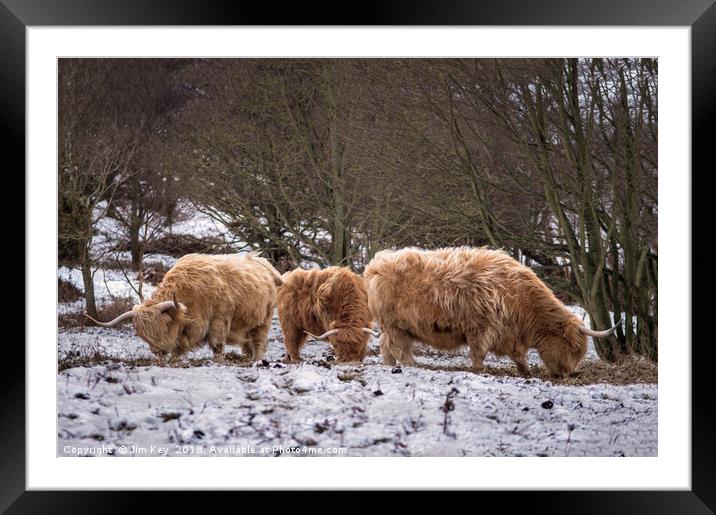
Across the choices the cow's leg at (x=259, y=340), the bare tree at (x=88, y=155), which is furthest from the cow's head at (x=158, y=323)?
the cow's leg at (x=259, y=340)

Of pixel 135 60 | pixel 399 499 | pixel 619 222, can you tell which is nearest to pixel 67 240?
pixel 135 60

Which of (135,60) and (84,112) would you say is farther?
(84,112)

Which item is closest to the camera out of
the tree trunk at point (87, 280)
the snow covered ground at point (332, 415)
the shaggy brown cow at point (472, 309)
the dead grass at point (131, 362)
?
the snow covered ground at point (332, 415)

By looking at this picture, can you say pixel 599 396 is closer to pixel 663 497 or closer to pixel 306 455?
pixel 663 497

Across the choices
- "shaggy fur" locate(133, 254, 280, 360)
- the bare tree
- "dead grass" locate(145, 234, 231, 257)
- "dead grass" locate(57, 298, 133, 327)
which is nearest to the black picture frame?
the bare tree

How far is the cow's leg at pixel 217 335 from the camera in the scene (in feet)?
26.0

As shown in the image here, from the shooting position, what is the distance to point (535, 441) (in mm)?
5887

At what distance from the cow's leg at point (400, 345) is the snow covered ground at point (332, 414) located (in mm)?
1156

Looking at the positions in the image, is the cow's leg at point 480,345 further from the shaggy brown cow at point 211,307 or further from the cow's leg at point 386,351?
the shaggy brown cow at point 211,307

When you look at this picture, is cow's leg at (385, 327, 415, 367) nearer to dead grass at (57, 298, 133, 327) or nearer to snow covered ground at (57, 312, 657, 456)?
snow covered ground at (57, 312, 657, 456)

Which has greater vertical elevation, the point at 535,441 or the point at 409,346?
the point at 409,346

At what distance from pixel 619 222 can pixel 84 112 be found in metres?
5.75

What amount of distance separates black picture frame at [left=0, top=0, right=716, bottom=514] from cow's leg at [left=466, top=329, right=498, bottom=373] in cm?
220

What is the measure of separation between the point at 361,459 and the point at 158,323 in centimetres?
292
